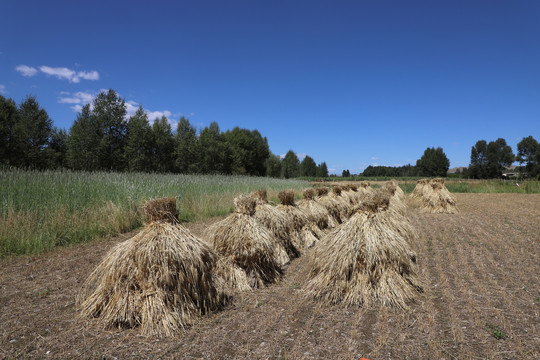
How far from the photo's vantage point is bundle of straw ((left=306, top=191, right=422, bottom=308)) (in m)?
4.66

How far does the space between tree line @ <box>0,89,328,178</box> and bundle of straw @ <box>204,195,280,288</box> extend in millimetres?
24184

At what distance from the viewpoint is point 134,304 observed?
373cm

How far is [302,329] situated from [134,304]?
2272 millimetres

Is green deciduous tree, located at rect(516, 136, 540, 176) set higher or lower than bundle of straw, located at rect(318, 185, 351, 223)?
higher

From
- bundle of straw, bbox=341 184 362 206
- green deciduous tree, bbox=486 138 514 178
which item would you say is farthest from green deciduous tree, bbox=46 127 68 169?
green deciduous tree, bbox=486 138 514 178

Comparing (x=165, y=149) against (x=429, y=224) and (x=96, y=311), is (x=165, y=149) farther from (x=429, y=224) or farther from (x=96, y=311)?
(x=96, y=311)

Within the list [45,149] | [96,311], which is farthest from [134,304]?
[45,149]

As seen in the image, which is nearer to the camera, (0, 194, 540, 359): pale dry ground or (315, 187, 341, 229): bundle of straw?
(0, 194, 540, 359): pale dry ground

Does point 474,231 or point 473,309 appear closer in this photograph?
point 473,309

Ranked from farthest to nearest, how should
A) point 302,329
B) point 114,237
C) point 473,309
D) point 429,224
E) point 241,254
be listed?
1. point 429,224
2. point 114,237
3. point 241,254
4. point 473,309
5. point 302,329

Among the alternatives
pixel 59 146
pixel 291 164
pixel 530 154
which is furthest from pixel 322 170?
pixel 59 146

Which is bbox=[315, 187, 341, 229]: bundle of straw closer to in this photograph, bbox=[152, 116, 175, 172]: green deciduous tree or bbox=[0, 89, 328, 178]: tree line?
bbox=[0, 89, 328, 178]: tree line

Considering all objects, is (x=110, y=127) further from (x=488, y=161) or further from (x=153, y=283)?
(x=488, y=161)

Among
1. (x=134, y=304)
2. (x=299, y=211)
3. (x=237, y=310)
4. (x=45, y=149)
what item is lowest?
(x=237, y=310)
